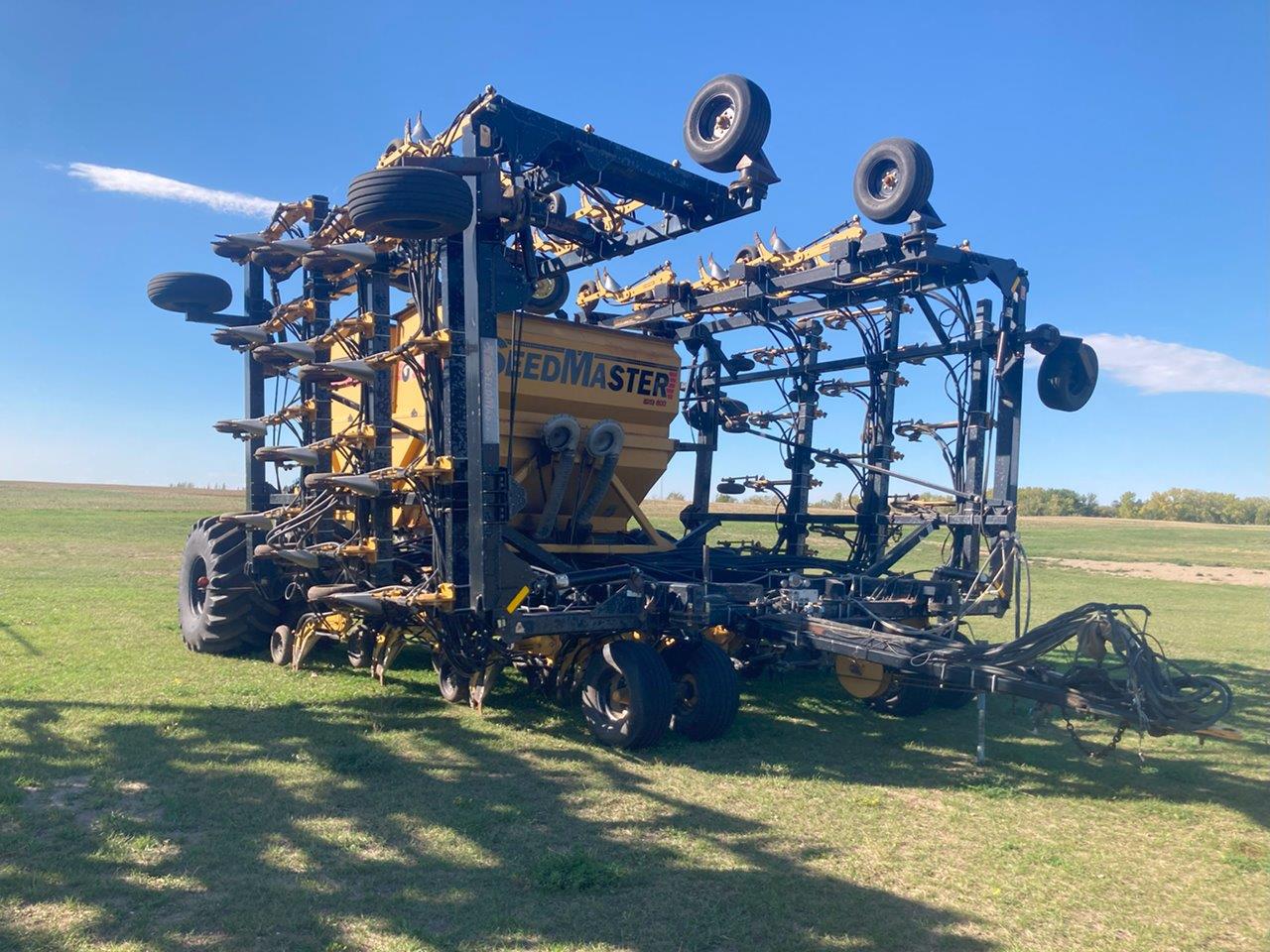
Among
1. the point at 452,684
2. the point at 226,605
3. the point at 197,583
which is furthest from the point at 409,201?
the point at 197,583

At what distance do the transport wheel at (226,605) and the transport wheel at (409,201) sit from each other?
5224 mm

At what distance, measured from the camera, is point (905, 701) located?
8031 mm

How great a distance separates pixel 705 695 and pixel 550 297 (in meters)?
5.54

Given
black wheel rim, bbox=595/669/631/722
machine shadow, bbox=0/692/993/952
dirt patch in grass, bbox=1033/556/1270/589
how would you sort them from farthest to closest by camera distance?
dirt patch in grass, bbox=1033/556/1270/589 < black wheel rim, bbox=595/669/631/722 < machine shadow, bbox=0/692/993/952

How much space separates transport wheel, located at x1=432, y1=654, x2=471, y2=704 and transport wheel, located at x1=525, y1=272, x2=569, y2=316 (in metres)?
4.36

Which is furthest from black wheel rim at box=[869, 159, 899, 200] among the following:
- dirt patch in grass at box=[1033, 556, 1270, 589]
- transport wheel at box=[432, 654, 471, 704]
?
dirt patch in grass at box=[1033, 556, 1270, 589]

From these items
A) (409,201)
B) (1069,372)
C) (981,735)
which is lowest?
(981,735)

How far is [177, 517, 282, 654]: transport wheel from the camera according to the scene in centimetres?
968

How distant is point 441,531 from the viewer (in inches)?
269

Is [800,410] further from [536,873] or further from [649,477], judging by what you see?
[536,873]

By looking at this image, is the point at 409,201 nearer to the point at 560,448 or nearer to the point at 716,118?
the point at 560,448

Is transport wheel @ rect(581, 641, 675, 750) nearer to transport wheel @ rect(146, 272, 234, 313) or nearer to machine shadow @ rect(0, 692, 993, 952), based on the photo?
machine shadow @ rect(0, 692, 993, 952)

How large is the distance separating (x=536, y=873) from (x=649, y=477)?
5415mm

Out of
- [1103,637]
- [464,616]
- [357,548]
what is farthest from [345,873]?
[1103,637]
